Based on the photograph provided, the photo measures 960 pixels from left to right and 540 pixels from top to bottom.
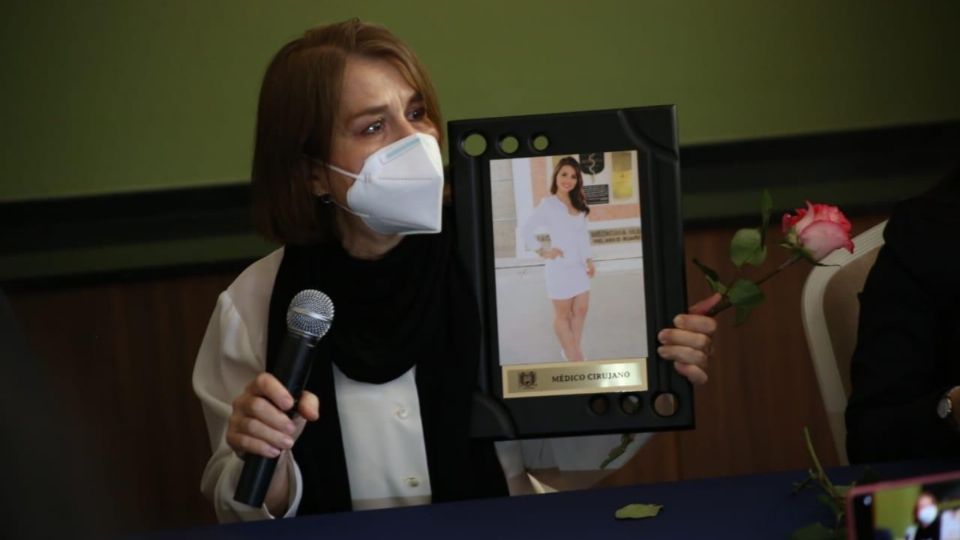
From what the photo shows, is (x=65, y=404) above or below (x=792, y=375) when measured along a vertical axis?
above

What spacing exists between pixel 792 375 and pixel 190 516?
1.39 meters

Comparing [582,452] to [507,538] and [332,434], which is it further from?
[507,538]

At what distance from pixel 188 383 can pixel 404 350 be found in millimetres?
1203

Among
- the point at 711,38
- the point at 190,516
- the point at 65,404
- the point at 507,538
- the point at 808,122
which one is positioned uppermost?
the point at 711,38

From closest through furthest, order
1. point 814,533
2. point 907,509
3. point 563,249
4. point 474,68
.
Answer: point 907,509 → point 814,533 → point 563,249 → point 474,68

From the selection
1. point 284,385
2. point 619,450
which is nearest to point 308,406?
point 284,385

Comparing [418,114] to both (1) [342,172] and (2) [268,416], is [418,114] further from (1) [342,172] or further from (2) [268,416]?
(2) [268,416]

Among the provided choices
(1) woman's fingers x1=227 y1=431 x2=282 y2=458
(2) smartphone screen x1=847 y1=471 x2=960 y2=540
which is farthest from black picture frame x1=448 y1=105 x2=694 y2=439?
(2) smartphone screen x1=847 y1=471 x2=960 y2=540

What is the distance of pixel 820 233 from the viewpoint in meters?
1.41

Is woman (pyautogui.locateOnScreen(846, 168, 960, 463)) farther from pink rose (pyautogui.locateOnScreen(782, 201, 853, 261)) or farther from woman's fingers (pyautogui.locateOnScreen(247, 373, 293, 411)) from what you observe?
woman's fingers (pyautogui.locateOnScreen(247, 373, 293, 411))

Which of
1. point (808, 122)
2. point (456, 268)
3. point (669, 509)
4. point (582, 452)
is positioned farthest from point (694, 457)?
point (669, 509)

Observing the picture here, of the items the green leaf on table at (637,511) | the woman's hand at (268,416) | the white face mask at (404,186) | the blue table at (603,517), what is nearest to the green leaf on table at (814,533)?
the blue table at (603,517)

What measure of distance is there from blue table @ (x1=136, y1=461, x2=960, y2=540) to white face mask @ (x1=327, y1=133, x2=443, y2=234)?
396 mm

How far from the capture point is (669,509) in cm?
139
